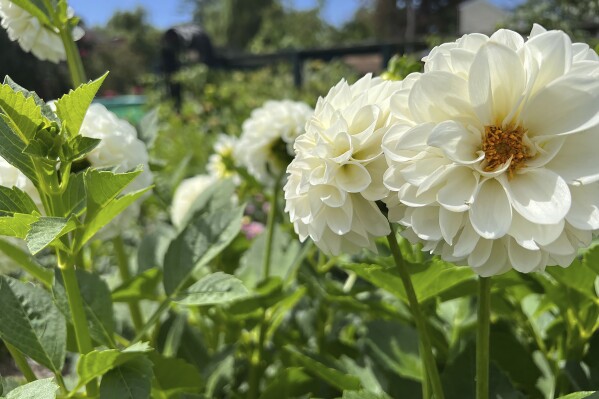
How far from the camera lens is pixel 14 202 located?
61cm

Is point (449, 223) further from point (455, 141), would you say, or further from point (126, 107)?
point (126, 107)

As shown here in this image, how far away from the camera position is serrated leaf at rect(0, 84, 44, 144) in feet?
1.76

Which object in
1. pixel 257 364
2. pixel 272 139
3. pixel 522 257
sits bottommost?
pixel 257 364

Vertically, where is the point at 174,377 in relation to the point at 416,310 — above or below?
below

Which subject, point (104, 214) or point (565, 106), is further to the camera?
point (104, 214)

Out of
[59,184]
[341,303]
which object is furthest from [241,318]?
[59,184]

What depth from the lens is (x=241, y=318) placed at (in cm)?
105

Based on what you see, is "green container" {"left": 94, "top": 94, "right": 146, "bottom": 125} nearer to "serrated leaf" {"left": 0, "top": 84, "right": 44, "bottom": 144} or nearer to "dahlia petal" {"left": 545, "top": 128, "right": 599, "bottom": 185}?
"serrated leaf" {"left": 0, "top": 84, "right": 44, "bottom": 144}

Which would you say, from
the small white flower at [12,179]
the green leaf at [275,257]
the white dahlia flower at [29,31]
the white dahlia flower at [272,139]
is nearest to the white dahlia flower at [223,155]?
the white dahlia flower at [272,139]

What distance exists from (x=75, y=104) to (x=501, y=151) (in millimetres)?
A: 396

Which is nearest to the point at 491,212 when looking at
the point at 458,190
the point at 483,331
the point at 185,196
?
the point at 458,190

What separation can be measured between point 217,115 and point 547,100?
12.8 feet

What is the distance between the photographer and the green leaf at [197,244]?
32.2 inches

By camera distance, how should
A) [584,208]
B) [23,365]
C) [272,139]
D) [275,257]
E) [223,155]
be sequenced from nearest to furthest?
[584,208] → [23,365] → [275,257] → [272,139] → [223,155]
